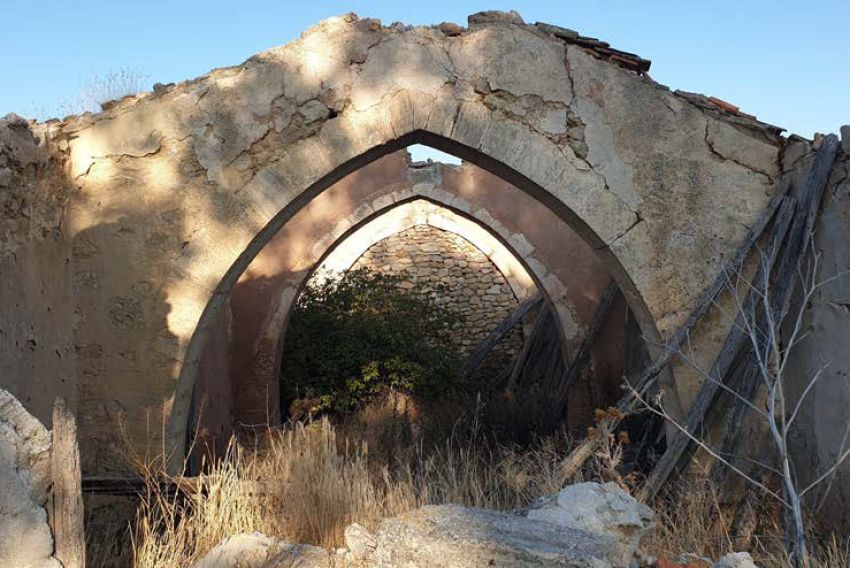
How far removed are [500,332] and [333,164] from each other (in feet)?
25.3

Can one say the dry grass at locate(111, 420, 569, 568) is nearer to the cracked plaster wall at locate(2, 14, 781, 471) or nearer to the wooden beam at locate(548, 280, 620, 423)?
the cracked plaster wall at locate(2, 14, 781, 471)

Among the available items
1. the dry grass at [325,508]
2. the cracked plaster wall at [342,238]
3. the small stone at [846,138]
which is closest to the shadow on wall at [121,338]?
the dry grass at [325,508]

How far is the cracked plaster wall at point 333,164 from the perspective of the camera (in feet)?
15.6

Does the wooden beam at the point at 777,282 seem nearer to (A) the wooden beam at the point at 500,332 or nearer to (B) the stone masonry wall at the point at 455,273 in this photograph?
(A) the wooden beam at the point at 500,332

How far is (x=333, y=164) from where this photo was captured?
4.87 metres

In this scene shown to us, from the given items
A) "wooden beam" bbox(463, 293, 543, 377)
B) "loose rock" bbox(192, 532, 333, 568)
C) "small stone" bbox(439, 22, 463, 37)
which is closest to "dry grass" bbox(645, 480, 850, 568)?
"loose rock" bbox(192, 532, 333, 568)

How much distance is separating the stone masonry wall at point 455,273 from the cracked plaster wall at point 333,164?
7854mm

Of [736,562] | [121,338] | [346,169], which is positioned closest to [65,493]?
[736,562]

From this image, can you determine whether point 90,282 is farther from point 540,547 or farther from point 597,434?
point 540,547

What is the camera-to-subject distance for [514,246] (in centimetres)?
966

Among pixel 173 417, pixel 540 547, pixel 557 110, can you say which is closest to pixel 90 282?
pixel 173 417

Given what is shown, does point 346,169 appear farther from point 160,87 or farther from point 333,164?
point 160,87

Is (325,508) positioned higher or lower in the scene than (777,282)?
lower

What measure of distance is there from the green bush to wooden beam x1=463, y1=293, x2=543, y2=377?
4.69 ft
